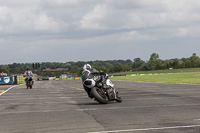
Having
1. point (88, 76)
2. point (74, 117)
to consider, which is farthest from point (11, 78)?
point (74, 117)

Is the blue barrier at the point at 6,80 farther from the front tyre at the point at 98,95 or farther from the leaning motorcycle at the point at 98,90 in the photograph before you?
the front tyre at the point at 98,95

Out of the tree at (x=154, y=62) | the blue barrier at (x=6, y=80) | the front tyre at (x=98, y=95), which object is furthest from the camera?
the tree at (x=154, y=62)

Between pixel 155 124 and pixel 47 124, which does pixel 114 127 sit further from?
pixel 47 124

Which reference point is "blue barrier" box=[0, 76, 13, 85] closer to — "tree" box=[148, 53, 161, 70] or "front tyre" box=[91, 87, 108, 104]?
"front tyre" box=[91, 87, 108, 104]

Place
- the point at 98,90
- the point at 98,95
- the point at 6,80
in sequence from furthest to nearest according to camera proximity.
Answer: the point at 6,80, the point at 98,90, the point at 98,95

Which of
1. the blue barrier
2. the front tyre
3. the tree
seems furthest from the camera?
the tree

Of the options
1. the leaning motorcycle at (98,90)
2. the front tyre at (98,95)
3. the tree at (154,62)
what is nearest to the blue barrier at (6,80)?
the leaning motorcycle at (98,90)

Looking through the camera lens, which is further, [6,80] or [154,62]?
[154,62]

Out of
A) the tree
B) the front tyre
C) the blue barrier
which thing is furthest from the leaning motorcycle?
the tree

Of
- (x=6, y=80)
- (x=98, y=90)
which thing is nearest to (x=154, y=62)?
(x=6, y=80)

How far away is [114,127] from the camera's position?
822 cm

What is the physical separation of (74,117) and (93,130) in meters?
2.42

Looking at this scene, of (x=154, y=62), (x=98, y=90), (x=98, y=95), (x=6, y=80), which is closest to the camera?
(x=98, y=95)

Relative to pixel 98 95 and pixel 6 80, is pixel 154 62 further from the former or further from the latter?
pixel 98 95
